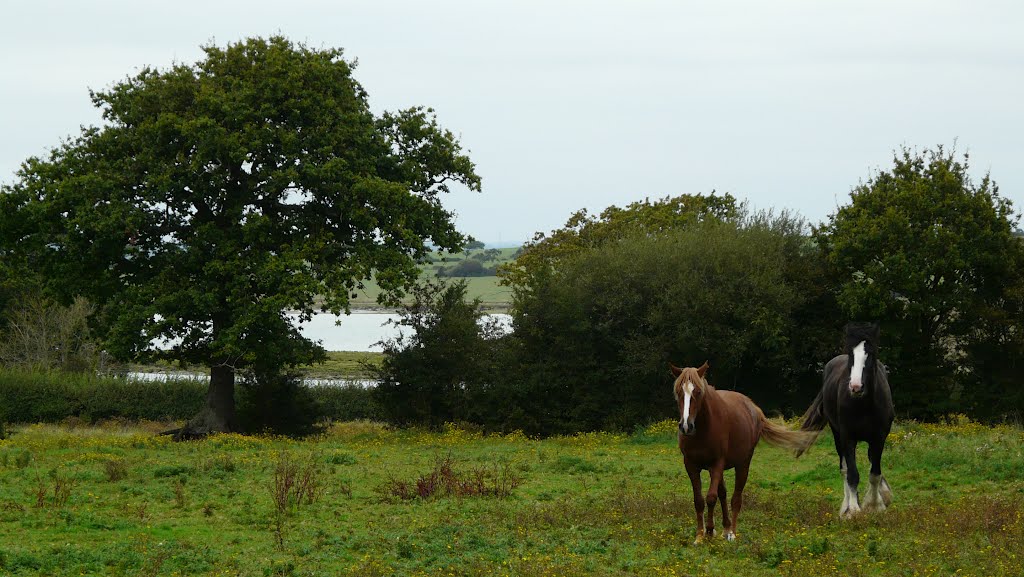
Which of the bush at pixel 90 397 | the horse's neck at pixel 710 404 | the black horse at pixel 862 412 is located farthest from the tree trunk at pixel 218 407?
the horse's neck at pixel 710 404

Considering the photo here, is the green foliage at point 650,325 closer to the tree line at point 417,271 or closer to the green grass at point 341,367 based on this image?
the tree line at point 417,271

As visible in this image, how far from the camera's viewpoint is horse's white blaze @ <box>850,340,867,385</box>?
45.5 ft

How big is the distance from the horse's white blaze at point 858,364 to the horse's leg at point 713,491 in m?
2.68

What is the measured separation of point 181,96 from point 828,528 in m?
25.9

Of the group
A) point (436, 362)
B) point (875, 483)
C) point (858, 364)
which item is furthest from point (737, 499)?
point (436, 362)

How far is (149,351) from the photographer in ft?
103

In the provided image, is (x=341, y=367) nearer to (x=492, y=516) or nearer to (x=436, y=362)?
(x=436, y=362)

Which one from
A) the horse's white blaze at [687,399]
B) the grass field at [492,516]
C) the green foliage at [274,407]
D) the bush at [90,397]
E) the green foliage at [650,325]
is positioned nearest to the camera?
the grass field at [492,516]

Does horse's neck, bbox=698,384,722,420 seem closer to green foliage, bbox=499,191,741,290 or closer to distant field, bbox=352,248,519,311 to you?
green foliage, bbox=499,191,741,290

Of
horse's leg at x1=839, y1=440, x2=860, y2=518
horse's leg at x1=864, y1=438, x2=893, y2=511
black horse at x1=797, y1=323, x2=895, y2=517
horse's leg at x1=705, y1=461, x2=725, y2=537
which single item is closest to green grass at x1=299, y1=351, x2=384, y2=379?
black horse at x1=797, y1=323, x2=895, y2=517

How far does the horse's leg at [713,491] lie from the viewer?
12.3 meters

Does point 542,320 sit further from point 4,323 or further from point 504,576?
point 4,323

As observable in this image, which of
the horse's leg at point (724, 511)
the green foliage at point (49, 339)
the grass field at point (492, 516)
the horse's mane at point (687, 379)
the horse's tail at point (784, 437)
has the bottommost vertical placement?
the grass field at point (492, 516)

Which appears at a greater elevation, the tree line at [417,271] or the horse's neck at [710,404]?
the tree line at [417,271]
